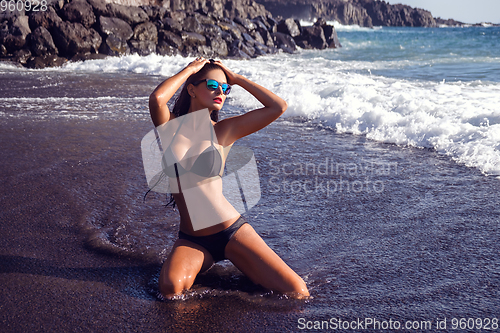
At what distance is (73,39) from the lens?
63.9 feet

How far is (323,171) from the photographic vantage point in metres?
4.92

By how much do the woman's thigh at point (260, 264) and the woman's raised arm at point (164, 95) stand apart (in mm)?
887

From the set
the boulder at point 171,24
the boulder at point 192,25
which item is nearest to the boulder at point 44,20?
the boulder at point 171,24

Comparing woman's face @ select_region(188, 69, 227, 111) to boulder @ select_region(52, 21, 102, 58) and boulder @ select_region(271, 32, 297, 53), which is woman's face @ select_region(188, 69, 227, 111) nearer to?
boulder @ select_region(52, 21, 102, 58)

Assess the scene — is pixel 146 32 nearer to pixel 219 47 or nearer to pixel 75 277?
pixel 219 47

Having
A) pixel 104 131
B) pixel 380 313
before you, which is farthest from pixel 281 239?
pixel 104 131

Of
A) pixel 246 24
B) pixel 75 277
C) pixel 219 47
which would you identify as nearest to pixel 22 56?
pixel 219 47

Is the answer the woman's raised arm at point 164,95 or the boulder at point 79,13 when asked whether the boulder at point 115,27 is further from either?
the woman's raised arm at point 164,95

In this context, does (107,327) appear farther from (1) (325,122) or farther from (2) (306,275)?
(1) (325,122)

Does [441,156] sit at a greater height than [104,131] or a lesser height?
greater

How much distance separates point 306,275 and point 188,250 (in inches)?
31.3

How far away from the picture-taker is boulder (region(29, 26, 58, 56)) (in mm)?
18730

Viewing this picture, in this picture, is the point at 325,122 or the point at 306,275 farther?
the point at 325,122

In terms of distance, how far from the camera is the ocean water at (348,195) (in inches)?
106
